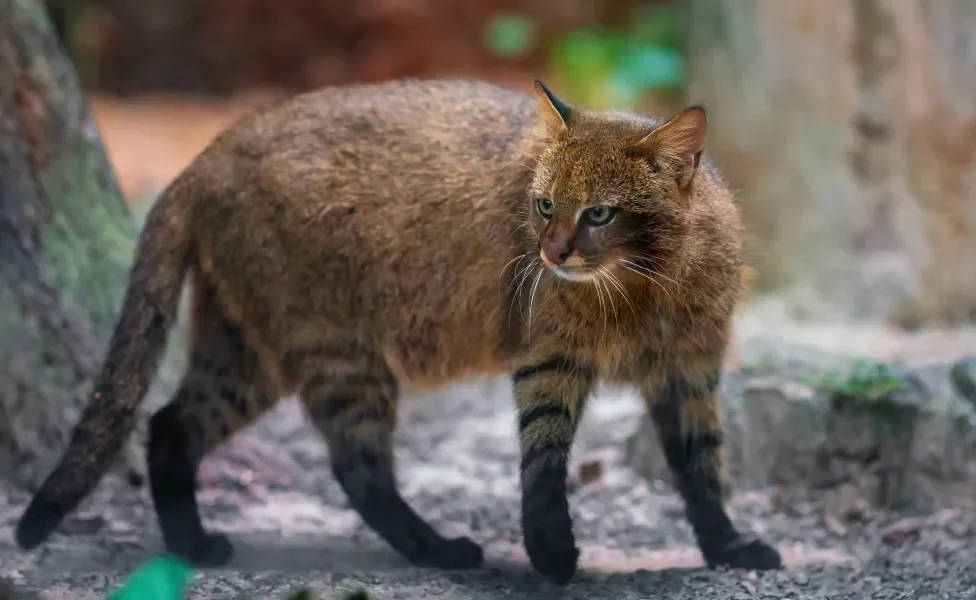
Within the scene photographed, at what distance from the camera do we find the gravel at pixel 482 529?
411 cm

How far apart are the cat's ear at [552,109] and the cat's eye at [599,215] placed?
401mm

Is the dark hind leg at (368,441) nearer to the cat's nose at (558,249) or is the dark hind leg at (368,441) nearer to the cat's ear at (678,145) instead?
the cat's nose at (558,249)

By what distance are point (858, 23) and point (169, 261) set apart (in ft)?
15.9

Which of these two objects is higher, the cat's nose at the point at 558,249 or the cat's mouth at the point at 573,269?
the cat's nose at the point at 558,249

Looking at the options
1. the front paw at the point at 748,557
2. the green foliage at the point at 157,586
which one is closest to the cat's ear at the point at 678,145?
the front paw at the point at 748,557

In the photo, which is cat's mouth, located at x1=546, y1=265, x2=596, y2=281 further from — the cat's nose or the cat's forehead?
the cat's forehead

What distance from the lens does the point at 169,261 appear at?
4781 mm

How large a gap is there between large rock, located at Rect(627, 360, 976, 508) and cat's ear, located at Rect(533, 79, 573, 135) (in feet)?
6.37

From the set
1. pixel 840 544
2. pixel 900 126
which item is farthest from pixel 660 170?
pixel 900 126

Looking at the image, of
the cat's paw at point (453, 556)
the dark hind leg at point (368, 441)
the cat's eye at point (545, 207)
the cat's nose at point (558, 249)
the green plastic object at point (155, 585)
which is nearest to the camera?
the green plastic object at point (155, 585)

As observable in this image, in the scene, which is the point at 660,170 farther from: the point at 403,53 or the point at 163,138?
the point at 403,53

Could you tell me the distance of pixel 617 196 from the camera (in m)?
3.93

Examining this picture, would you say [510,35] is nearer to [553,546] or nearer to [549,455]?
[549,455]

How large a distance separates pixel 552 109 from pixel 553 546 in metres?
1.60
